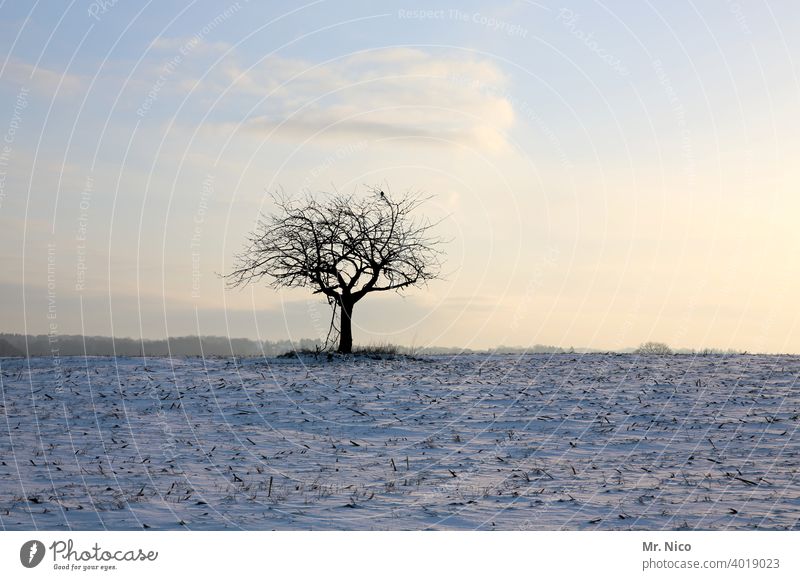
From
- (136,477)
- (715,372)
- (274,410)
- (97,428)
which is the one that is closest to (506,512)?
(136,477)

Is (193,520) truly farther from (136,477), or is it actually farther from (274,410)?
(274,410)

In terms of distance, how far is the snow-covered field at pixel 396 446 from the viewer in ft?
41.7

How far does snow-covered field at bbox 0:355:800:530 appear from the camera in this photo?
12711mm

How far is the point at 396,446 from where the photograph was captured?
1744 centimetres
